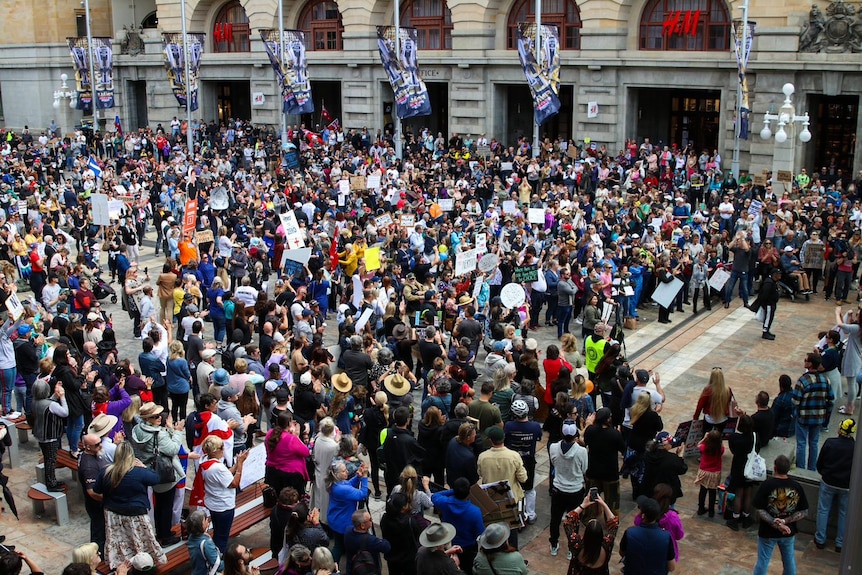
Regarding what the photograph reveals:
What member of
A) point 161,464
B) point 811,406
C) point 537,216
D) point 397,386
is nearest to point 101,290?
point 537,216

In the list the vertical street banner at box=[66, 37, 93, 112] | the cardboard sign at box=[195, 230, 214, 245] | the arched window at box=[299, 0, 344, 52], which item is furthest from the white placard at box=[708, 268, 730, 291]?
the vertical street banner at box=[66, 37, 93, 112]

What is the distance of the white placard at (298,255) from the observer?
19188 millimetres

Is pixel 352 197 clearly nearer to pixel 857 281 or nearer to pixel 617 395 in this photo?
pixel 857 281

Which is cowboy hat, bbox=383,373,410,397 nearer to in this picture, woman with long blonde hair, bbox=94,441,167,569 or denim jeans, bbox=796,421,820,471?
woman with long blonde hair, bbox=94,441,167,569

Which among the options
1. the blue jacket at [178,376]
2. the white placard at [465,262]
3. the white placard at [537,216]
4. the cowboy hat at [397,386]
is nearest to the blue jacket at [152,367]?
the blue jacket at [178,376]

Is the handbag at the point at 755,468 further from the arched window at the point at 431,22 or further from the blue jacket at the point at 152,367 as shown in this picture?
the arched window at the point at 431,22

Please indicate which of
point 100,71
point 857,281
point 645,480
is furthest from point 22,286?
point 100,71

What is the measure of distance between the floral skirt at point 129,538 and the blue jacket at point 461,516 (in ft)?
9.70

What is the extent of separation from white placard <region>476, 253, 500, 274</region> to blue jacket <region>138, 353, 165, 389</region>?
7598 mm

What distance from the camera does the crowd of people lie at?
31.3 ft

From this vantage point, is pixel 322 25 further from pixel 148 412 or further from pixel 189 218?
pixel 148 412

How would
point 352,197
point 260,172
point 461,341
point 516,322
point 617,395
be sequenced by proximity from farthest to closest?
1. point 260,172
2. point 352,197
3. point 516,322
4. point 461,341
5. point 617,395

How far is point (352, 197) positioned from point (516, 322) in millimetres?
13359

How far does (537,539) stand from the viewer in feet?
37.0
